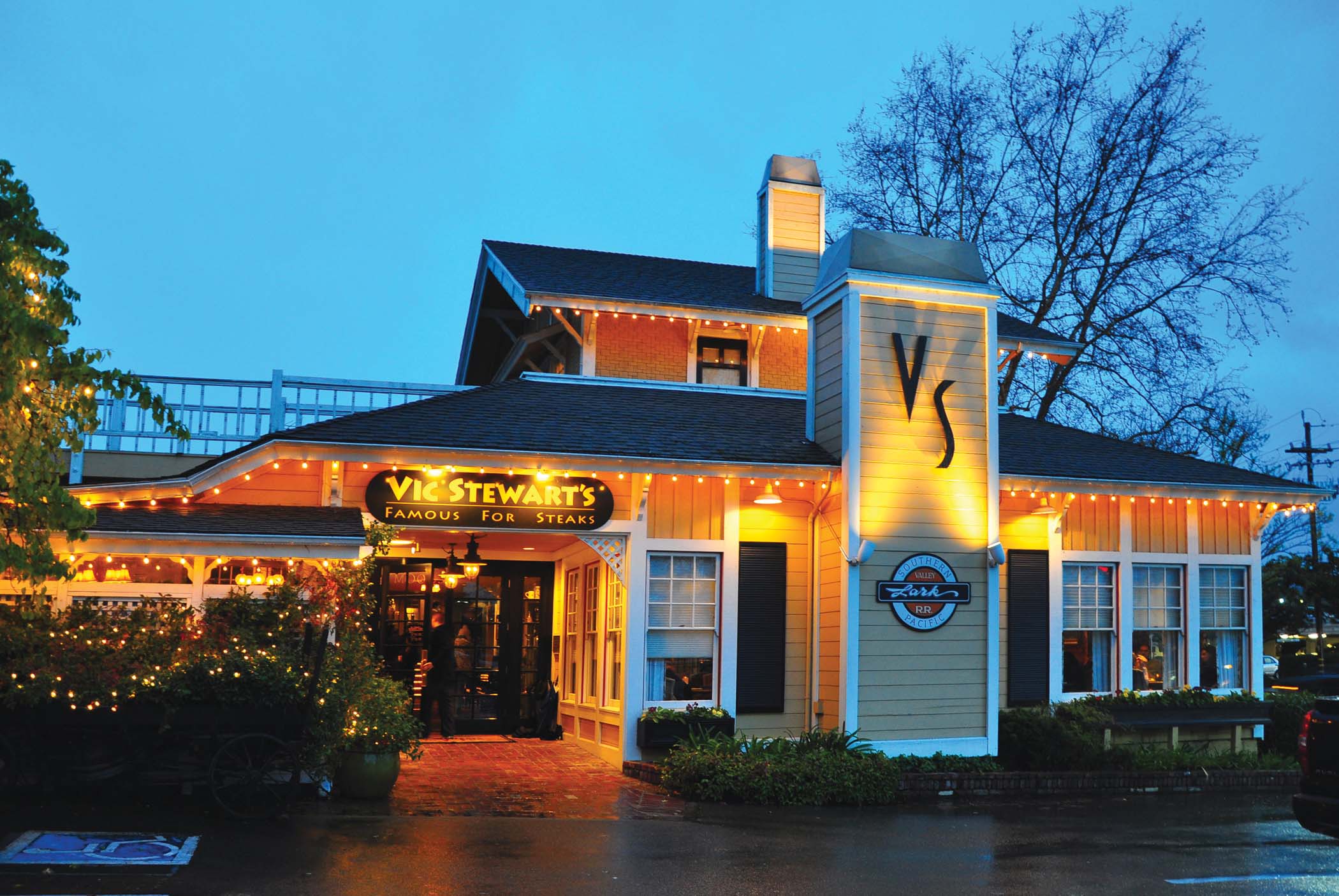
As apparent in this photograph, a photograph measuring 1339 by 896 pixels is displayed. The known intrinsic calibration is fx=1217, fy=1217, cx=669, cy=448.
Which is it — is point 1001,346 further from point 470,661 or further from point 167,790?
point 167,790

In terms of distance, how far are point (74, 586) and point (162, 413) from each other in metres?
2.75

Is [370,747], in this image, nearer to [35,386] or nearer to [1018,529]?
[35,386]

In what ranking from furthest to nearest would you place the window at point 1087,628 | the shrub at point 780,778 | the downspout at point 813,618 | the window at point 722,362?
the window at point 722,362, the window at point 1087,628, the downspout at point 813,618, the shrub at point 780,778

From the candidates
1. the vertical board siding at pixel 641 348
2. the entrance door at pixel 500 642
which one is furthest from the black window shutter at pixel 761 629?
the vertical board siding at pixel 641 348

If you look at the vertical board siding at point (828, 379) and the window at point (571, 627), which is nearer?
the vertical board siding at point (828, 379)

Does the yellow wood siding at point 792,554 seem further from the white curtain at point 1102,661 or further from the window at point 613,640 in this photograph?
the white curtain at point 1102,661

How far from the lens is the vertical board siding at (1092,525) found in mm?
15484

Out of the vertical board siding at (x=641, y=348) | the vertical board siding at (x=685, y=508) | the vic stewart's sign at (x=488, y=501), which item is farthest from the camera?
the vertical board siding at (x=641, y=348)

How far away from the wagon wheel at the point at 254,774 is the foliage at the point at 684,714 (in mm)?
4465

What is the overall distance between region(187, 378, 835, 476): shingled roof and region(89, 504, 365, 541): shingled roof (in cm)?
71

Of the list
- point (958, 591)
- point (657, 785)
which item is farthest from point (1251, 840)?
point (657, 785)

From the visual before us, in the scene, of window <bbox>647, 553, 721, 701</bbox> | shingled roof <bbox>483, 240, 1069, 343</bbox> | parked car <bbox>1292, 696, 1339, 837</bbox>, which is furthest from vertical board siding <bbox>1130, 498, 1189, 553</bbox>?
parked car <bbox>1292, 696, 1339, 837</bbox>

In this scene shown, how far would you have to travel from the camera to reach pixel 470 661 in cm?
1648

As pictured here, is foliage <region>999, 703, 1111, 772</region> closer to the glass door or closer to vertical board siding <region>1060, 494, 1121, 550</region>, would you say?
vertical board siding <region>1060, 494, 1121, 550</region>
